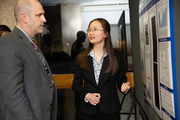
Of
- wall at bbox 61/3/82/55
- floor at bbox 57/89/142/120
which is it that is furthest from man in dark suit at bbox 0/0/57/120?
floor at bbox 57/89/142/120

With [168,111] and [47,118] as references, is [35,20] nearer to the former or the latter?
[47,118]

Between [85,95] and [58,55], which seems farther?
[58,55]

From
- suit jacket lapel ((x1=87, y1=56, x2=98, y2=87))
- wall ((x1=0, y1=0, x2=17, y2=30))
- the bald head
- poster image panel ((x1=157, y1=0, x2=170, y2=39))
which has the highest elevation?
wall ((x1=0, y1=0, x2=17, y2=30))

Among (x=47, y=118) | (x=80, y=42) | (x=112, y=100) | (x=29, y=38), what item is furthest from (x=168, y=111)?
(x=80, y=42)

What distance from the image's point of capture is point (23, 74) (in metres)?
1.25

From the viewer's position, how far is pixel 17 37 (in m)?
1.29

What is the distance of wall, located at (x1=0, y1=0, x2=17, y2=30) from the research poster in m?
2.61

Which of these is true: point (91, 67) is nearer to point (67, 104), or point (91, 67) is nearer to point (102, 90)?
point (102, 90)

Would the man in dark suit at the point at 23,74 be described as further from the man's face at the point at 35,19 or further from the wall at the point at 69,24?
the wall at the point at 69,24

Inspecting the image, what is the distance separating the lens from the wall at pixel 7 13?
331 cm

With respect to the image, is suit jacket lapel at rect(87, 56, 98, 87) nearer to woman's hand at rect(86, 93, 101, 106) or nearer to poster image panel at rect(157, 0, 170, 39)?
woman's hand at rect(86, 93, 101, 106)

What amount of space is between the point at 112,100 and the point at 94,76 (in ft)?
0.97

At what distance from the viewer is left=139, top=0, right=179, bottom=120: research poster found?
1.10 meters

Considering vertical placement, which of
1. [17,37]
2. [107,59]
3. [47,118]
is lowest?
[47,118]
